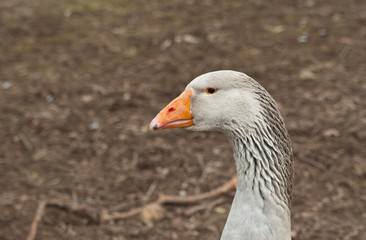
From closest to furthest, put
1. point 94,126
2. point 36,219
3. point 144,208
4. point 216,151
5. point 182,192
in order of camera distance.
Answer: point 36,219, point 144,208, point 182,192, point 216,151, point 94,126

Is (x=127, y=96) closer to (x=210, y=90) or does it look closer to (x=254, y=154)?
(x=210, y=90)

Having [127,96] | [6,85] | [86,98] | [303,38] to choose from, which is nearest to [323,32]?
[303,38]

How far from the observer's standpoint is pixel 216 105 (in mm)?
3201

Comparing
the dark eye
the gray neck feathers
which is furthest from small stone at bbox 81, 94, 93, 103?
the gray neck feathers

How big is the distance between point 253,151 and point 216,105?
0.37 meters

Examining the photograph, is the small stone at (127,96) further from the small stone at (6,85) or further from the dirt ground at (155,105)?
the small stone at (6,85)

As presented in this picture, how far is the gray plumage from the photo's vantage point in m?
3.08

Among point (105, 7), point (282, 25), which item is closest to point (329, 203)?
point (282, 25)

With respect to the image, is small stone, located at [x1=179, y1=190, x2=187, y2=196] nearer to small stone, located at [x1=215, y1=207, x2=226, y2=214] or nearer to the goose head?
Answer: small stone, located at [x1=215, y1=207, x2=226, y2=214]

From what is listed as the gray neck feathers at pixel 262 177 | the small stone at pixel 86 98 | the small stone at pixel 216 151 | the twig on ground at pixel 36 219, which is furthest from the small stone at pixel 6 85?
the gray neck feathers at pixel 262 177

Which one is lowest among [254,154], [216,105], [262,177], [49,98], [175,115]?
[49,98]

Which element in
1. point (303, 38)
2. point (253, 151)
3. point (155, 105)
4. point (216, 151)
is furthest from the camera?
point (303, 38)

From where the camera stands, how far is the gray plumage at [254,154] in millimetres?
3082

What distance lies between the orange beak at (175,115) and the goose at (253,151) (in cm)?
13
